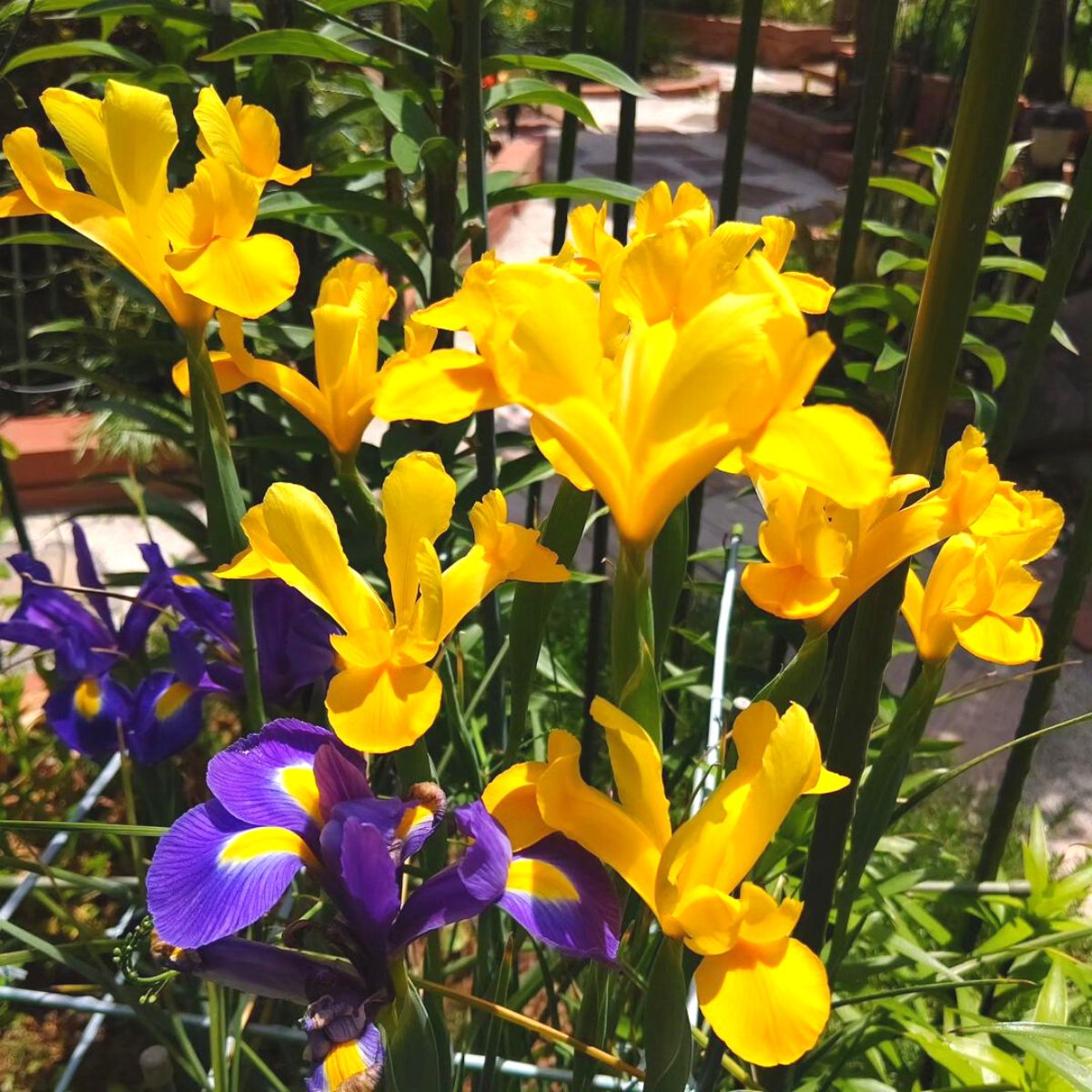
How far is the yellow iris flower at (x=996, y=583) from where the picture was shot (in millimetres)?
525

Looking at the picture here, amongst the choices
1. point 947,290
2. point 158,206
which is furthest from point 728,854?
point 158,206

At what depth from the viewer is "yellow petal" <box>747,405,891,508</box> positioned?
0.35 m

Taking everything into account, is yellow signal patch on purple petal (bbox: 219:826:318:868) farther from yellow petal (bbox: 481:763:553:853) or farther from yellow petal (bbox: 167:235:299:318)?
yellow petal (bbox: 167:235:299:318)

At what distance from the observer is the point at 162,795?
40.3 inches

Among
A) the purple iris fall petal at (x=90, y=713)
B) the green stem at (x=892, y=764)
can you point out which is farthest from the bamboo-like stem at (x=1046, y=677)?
the purple iris fall petal at (x=90, y=713)

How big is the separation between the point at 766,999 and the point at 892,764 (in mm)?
227

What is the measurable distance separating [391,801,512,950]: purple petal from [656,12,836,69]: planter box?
421 inches

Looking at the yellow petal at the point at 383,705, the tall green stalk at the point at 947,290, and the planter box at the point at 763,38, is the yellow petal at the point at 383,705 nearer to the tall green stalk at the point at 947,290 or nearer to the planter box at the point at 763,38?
the tall green stalk at the point at 947,290

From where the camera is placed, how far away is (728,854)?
414mm

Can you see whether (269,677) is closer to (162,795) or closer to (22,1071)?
(162,795)

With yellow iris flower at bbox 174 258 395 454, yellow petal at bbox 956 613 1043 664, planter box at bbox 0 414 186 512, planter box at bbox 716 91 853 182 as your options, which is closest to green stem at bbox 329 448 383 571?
yellow iris flower at bbox 174 258 395 454

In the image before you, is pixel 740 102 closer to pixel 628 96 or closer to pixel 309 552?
pixel 628 96

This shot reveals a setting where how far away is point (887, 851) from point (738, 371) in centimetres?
104

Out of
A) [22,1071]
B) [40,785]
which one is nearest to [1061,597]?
[22,1071]
